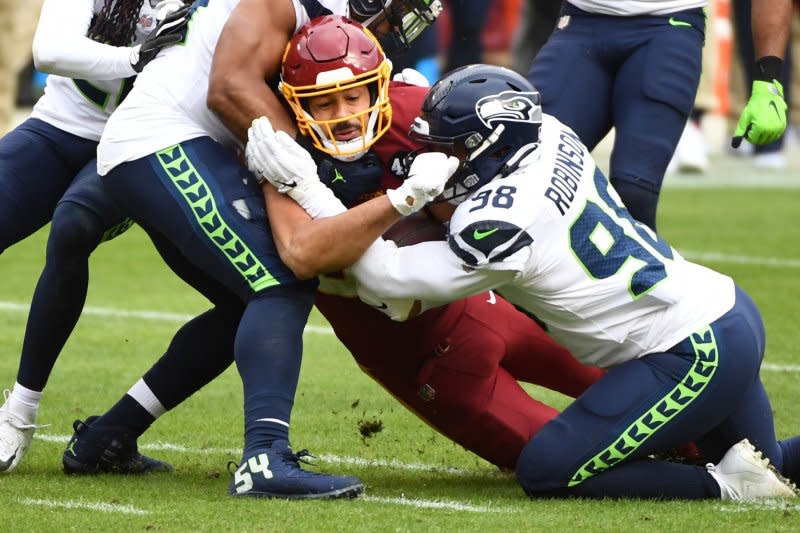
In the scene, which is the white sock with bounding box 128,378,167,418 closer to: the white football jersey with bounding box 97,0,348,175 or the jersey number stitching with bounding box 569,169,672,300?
the white football jersey with bounding box 97,0,348,175

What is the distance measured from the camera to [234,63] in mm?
4359

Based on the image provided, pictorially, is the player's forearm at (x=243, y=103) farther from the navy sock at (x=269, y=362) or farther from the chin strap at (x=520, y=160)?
the chin strap at (x=520, y=160)

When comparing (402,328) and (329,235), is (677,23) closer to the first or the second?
(402,328)

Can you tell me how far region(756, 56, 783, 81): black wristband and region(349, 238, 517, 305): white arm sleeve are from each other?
1.78 m

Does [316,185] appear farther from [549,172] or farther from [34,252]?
[34,252]

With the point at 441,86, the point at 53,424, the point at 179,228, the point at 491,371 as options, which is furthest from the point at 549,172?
the point at 53,424

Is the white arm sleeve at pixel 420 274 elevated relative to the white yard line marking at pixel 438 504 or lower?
elevated

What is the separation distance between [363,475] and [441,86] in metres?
1.13

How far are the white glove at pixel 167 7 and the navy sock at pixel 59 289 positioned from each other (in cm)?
62

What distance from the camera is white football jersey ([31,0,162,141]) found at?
479cm

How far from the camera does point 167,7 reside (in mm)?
4812

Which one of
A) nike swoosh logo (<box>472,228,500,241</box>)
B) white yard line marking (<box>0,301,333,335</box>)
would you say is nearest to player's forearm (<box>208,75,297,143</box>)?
nike swoosh logo (<box>472,228,500,241</box>)

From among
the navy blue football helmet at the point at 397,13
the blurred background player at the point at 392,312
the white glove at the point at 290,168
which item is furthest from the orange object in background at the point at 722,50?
the white glove at the point at 290,168

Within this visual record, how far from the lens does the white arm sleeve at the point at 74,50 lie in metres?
4.79
